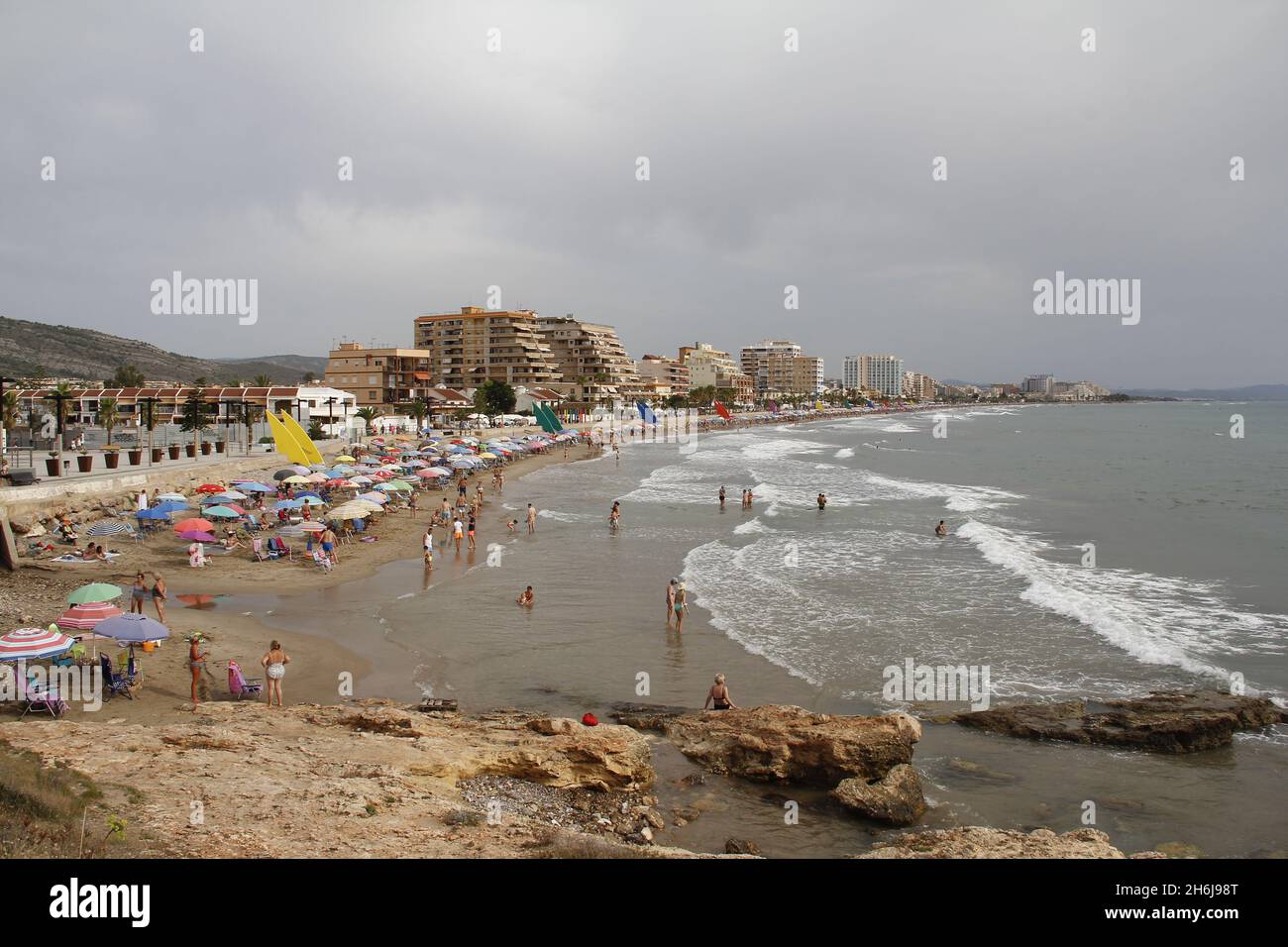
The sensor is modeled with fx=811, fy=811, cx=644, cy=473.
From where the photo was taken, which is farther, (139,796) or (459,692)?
(459,692)

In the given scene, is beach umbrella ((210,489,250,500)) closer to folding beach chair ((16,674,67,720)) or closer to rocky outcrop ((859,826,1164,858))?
folding beach chair ((16,674,67,720))

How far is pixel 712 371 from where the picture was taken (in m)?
165

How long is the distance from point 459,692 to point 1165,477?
49.8 m

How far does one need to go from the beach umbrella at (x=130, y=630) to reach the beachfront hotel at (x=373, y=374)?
71.8 metres

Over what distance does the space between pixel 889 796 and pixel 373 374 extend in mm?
80556

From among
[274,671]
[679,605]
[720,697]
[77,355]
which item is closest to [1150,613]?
[679,605]

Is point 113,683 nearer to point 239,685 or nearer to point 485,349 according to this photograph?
point 239,685

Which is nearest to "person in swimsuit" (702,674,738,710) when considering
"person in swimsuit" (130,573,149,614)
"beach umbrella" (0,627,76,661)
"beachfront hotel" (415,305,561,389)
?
"beach umbrella" (0,627,76,661)

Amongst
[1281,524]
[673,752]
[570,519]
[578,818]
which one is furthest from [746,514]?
A: [578,818]

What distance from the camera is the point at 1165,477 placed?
4862cm

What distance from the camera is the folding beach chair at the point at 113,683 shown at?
11.1 m

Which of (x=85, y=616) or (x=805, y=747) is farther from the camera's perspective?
(x=85, y=616)
